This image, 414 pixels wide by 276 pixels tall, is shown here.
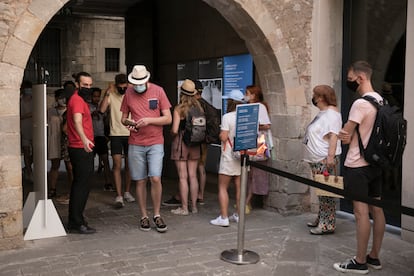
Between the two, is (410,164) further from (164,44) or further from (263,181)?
(164,44)

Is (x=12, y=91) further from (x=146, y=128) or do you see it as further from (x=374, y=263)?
(x=374, y=263)

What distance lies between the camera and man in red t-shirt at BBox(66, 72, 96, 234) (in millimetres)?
5035

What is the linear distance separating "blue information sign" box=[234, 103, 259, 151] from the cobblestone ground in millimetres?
995

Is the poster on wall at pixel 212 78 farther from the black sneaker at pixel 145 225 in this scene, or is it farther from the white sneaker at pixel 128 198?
the black sneaker at pixel 145 225

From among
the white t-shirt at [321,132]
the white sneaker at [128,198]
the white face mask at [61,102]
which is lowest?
the white sneaker at [128,198]

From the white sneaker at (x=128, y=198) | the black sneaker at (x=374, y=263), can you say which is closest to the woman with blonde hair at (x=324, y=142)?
the black sneaker at (x=374, y=263)

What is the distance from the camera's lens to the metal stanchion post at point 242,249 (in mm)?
4207

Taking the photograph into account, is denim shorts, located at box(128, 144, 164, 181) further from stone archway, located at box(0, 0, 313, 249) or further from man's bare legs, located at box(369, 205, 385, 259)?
man's bare legs, located at box(369, 205, 385, 259)

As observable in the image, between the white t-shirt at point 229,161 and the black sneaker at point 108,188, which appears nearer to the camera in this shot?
the white t-shirt at point 229,161

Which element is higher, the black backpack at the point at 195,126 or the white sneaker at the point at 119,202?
the black backpack at the point at 195,126

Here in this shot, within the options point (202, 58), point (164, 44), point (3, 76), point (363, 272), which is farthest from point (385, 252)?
point (164, 44)

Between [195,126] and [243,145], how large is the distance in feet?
5.11

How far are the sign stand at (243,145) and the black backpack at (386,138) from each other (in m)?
0.97

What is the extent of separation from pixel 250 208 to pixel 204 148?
1.02 metres
